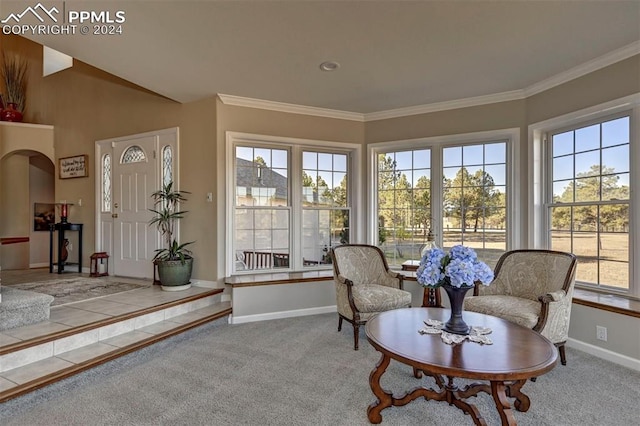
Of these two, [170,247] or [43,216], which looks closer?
[170,247]

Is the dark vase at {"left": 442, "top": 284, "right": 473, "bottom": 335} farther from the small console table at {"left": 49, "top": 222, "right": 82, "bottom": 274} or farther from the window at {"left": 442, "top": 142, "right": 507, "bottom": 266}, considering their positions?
the small console table at {"left": 49, "top": 222, "right": 82, "bottom": 274}

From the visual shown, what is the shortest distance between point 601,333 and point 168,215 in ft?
15.0

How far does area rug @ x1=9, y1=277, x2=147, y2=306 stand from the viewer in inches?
147

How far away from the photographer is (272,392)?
7.89 feet

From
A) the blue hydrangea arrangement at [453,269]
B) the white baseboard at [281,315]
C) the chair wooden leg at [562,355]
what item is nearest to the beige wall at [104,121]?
the white baseboard at [281,315]

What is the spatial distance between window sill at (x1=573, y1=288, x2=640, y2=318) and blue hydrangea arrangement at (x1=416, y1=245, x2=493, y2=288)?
1.57 meters

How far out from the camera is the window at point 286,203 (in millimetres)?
4406

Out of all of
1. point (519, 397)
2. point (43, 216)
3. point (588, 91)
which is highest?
point (588, 91)

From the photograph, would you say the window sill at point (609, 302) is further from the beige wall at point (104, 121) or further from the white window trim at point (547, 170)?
the beige wall at point (104, 121)

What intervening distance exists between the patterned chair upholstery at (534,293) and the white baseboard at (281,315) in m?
1.78

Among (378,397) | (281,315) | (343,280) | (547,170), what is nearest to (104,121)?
(281,315)

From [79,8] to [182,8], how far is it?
2.40 feet

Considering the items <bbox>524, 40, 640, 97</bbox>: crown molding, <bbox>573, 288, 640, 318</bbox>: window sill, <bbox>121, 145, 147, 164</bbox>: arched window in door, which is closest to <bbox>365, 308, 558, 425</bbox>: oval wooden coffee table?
<bbox>573, 288, 640, 318</bbox>: window sill

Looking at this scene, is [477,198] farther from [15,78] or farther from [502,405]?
[15,78]
